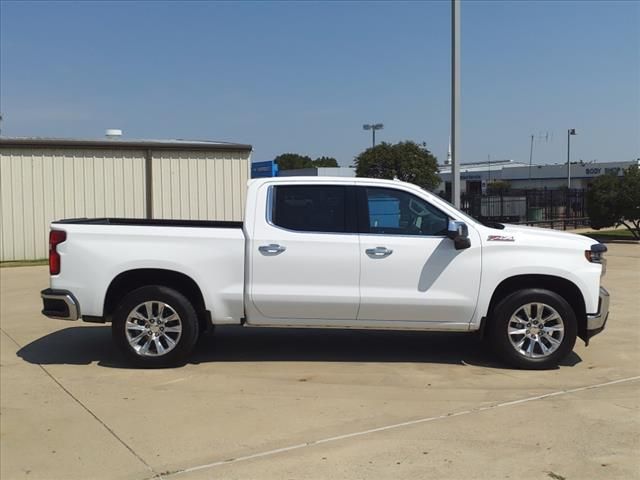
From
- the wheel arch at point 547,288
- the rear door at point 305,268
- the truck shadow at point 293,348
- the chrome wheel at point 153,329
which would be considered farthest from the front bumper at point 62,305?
the wheel arch at point 547,288

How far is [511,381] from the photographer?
6020mm

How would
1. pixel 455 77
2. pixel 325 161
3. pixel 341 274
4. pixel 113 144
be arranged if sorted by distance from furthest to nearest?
1. pixel 325 161
2. pixel 113 144
3. pixel 455 77
4. pixel 341 274

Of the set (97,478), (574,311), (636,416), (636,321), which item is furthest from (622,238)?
(97,478)

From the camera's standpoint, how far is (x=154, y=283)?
6.59 meters

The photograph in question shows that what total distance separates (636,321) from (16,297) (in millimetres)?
9714

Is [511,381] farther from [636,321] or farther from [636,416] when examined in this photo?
[636,321]

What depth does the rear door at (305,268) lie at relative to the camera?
20.8ft

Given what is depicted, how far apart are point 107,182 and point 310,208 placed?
12920 mm

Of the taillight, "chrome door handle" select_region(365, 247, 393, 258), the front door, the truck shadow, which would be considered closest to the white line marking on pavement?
the truck shadow

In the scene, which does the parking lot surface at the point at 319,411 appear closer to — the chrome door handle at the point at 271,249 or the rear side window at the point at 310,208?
the chrome door handle at the point at 271,249

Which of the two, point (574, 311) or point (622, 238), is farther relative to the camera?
point (622, 238)

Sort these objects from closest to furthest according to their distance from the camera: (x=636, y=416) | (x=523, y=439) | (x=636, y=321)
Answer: (x=523, y=439) < (x=636, y=416) < (x=636, y=321)

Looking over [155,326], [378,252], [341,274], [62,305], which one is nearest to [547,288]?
[378,252]

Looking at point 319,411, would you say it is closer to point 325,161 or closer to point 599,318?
point 599,318
